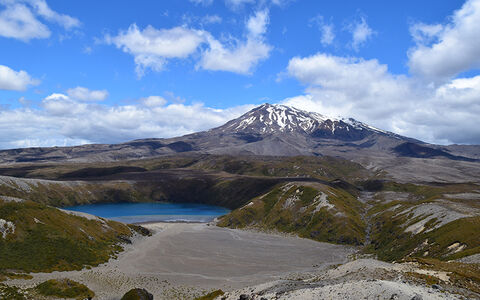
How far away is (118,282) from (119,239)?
134ft

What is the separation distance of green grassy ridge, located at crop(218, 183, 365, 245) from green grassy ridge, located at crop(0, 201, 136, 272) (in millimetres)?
69434

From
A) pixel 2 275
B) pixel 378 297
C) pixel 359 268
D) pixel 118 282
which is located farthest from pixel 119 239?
pixel 378 297

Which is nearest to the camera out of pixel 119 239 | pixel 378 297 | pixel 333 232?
pixel 378 297

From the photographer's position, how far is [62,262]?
70625 millimetres

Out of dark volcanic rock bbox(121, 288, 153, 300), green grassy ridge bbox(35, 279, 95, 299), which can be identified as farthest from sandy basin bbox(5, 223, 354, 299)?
dark volcanic rock bbox(121, 288, 153, 300)

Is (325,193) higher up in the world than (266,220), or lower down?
higher up

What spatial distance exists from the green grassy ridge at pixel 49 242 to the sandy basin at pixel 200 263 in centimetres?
439

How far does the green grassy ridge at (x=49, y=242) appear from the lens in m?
66.5

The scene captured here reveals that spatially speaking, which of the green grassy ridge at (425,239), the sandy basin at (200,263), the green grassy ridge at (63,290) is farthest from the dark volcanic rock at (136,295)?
the green grassy ridge at (425,239)

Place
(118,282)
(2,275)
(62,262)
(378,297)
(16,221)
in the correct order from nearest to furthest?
(378,297) < (2,275) < (118,282) < (62,262) < (16,221)

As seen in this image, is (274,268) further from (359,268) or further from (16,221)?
(16,221)

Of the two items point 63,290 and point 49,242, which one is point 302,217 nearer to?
point 49,242

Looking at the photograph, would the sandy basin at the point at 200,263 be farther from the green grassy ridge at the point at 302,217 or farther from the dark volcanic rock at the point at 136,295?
the dark volcanic rock at the point at 136,295

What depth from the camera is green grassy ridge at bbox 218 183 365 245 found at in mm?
122375
